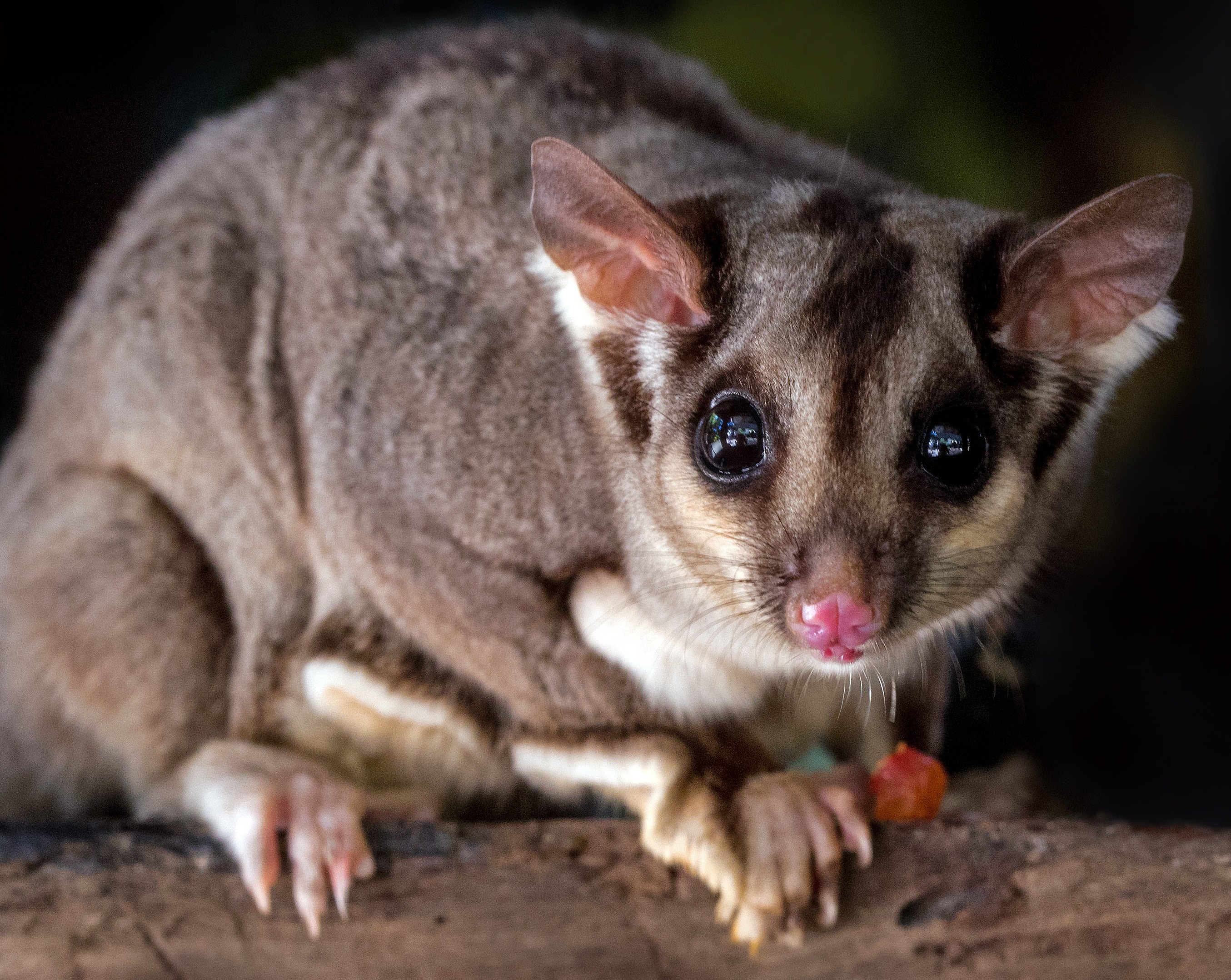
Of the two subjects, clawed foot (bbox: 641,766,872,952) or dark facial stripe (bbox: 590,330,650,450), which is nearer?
clawed foot (bbox: 641,766,872,952)

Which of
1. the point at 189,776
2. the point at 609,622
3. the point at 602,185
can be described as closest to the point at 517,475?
the point at 609,622

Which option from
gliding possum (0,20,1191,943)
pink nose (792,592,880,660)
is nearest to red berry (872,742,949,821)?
gliding possum (0,20,1191,943)

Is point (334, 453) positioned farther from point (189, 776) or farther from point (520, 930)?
point (520, 930)

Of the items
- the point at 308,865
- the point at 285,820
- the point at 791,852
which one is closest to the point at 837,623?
the point at 791,852

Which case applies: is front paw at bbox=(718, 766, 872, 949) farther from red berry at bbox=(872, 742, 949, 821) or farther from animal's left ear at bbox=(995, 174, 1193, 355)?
animal's left ear at bbox=(995, 174, 1193, 355)

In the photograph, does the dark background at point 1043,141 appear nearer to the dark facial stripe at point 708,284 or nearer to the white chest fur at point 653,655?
the white chest fur at point 653,655

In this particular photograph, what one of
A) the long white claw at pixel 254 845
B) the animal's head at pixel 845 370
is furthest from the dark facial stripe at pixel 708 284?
the long white claw at pixel 254 845

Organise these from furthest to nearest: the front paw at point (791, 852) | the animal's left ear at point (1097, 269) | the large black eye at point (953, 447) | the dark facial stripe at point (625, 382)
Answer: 1. the dark facial stripe at point (625, 382)
2. the front paw at point (791, 852)
3. the large black eye at point (953, 447)
4. the animal's left ear at point (1097, 269)
